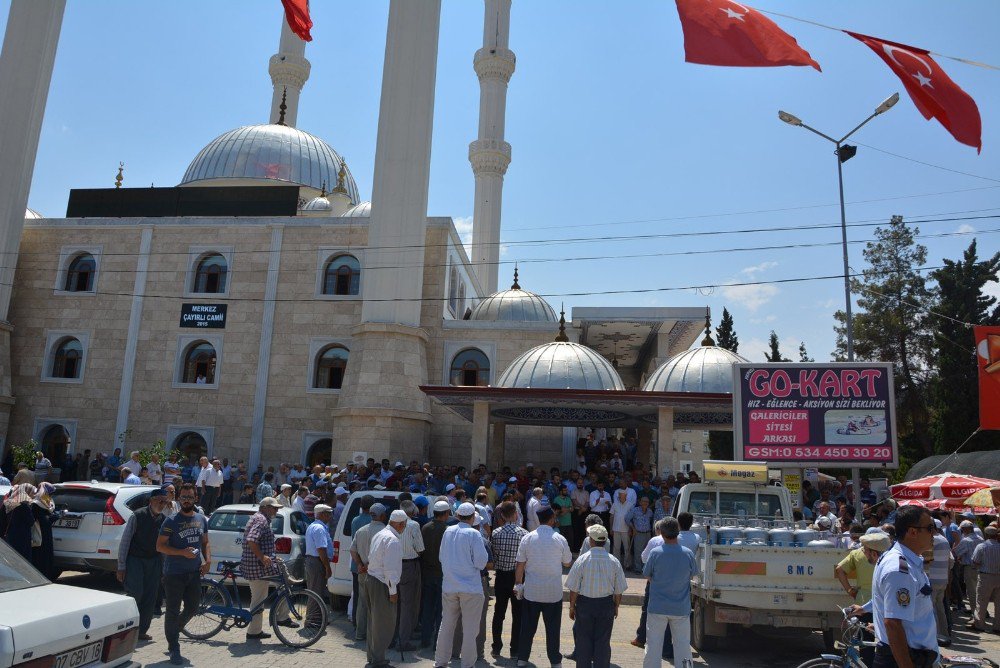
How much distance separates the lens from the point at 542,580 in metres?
7.34

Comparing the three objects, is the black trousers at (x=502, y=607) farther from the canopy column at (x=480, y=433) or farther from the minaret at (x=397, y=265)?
the minaret at (x=397, y=265)

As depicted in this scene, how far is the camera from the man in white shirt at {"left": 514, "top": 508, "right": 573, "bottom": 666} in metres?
7.35

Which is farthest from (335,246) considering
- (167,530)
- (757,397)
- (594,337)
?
(167,530)

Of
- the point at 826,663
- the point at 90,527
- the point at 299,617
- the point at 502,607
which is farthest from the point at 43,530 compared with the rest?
the point at 826,663

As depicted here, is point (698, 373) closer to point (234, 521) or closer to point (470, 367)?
point (470, 367)

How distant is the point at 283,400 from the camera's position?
82.8 feet

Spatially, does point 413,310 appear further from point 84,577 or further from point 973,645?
point 973,645

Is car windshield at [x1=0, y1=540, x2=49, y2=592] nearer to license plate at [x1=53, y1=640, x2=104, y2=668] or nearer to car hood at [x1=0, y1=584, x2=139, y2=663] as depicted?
car hood at [x1=0, y1=584, x2=139, y2=663]

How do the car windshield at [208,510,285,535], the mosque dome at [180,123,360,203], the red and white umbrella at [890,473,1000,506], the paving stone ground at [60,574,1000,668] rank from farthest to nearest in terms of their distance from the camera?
1. the mosque dome at [180,123,360,203]
2. the red and white umbrella at [890,473,1000,506]
3. the car windshield at [208,510,285,535]
4. the paving stone ground at [60,574,1000,668]

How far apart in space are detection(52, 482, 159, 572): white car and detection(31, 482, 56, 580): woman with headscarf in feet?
1.09

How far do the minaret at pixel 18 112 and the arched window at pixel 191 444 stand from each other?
6299 millimetres

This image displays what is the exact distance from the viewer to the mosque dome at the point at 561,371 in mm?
20172

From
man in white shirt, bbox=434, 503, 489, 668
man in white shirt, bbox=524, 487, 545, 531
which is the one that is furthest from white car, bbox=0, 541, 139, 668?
man in white shirt, bbox=524, 487, 545, 531

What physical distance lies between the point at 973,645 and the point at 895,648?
24.9 ft
